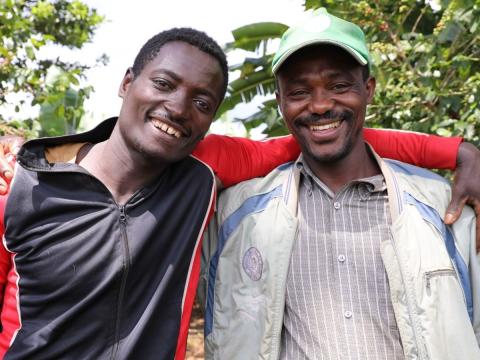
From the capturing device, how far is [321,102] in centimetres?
229

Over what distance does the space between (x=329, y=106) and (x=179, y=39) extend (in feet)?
2.23

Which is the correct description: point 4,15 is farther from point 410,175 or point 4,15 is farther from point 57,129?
point 410,175

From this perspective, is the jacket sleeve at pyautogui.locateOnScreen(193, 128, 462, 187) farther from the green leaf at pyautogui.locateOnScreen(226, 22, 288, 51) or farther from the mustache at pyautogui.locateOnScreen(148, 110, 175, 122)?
the green leaf at pyautogui.locateOnScreen(226, 22, 288, 51)

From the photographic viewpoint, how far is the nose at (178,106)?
2090mm

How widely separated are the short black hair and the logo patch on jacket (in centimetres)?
69

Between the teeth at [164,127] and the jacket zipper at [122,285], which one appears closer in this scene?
the jacket zipper at [122,285]

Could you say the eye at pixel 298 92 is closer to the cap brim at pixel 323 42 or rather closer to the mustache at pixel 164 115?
the cap brim at pixel 323 42

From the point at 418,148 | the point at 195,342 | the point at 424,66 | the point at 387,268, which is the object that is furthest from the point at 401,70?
the point at 195,342

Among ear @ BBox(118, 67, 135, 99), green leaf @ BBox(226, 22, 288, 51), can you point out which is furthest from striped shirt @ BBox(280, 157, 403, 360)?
green leaf @ BBox(226, 22, 288, 51)

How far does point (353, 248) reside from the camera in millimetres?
2205

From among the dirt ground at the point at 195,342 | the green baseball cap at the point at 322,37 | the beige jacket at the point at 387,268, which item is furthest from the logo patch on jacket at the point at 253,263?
the dirt ground at the point at 195,342

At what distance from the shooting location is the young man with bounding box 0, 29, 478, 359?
1927mm

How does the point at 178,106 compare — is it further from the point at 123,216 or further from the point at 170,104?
the point at 123,216

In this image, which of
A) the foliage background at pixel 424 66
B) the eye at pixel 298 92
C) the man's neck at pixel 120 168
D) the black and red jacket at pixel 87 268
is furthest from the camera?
the foliage background at pixel 424 66
